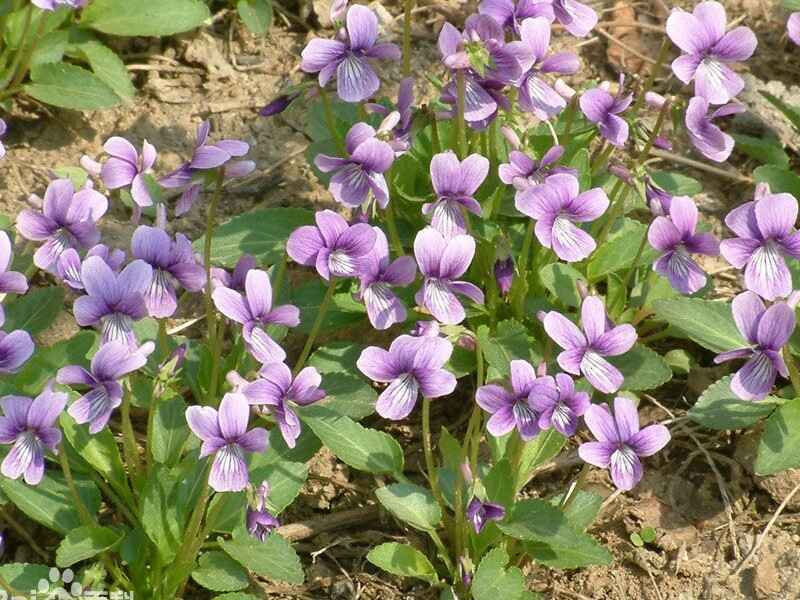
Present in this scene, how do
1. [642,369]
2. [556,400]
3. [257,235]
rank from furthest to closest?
[257,235] < [642,369] < [556,400]

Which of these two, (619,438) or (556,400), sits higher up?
(556,400)

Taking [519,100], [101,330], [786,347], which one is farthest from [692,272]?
[101,330]

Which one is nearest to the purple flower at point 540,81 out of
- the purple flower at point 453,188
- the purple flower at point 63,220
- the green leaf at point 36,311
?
the purple flower at point 453,188

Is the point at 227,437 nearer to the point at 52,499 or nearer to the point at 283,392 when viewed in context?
the point at 283,392

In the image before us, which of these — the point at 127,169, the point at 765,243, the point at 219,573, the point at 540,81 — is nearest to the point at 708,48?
the point at 540,81

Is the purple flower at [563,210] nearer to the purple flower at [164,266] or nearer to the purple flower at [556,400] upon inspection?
the purple flower at [556,400]

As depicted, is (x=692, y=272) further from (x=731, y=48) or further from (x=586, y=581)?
(x=586, y=581)

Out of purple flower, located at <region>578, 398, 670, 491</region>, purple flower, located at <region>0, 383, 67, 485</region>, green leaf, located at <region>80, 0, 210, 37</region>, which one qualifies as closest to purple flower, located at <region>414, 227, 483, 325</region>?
purple flower, located at <region>578, 398, 670, 491</region>

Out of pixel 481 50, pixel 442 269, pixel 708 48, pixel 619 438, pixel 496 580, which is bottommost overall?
pixel 496 580

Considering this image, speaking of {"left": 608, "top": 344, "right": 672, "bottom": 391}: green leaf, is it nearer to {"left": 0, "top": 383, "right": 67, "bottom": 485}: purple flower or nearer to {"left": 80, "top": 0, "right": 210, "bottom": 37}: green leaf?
{"left": 0, "top": 383, "right": 67, "bottom": 485}: purple flower
